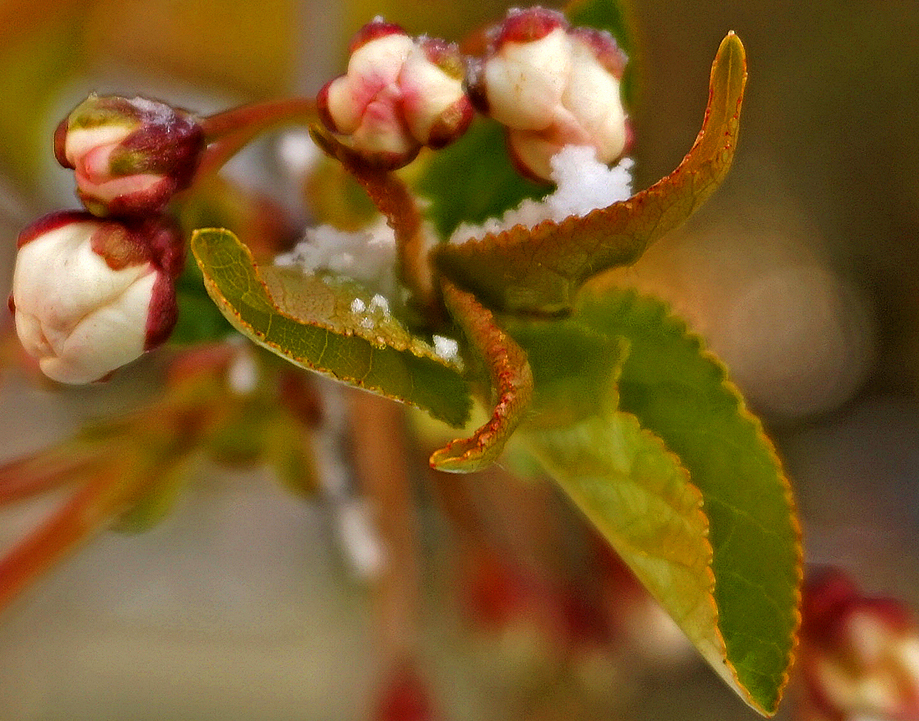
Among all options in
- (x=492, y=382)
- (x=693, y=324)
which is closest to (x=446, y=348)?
(x=492, y=382)

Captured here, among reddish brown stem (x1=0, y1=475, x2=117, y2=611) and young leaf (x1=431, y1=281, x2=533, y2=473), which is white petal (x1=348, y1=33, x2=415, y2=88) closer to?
young leaf (x1=431, y1=281, x2=533, y2=473)

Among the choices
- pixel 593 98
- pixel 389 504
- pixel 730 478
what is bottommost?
pixel 389 504

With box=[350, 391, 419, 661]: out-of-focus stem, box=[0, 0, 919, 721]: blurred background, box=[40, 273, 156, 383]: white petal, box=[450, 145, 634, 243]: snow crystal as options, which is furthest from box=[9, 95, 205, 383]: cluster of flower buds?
box=[0, 0, 919, 721]: blurred background

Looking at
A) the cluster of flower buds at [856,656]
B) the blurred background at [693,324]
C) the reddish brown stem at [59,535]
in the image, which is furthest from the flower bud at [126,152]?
the blurred background at [693,324]

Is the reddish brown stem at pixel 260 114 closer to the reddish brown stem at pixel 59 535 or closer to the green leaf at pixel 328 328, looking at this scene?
the green leaf at pixel 328 328

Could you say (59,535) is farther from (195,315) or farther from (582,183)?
(582,183)

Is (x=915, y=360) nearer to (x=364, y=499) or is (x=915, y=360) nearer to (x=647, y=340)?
(x=364, y=499)
